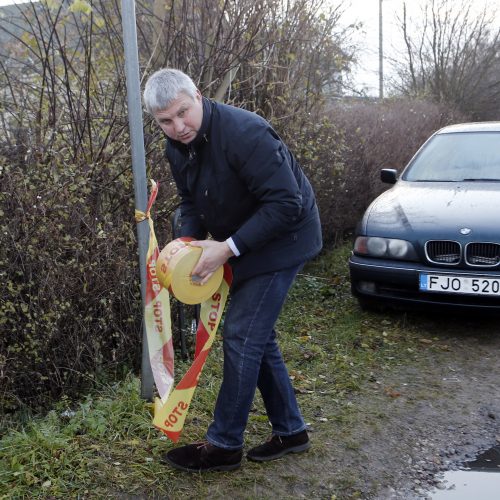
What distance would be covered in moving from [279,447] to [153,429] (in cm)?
69

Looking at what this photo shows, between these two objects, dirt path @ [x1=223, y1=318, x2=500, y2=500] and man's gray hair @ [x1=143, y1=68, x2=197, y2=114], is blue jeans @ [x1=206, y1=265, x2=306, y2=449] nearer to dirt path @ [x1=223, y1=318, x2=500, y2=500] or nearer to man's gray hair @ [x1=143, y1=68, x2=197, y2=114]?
dirt path @ [x1=223, y1=318, x2=500, y2=500]

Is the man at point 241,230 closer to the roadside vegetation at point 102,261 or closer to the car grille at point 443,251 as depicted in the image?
the roadside vegetation at point 102,261

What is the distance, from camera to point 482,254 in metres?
5.00

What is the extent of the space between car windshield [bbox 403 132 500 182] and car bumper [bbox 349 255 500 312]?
145 centimetres

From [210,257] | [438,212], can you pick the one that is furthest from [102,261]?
[438,212]

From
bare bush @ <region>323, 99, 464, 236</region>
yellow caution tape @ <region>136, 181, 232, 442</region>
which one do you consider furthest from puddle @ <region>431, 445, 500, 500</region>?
bare bush @ <region>323, 99, 464, 236</region>

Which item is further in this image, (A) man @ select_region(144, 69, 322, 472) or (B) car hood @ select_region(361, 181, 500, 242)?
(B) car hood @ select_region(361, 181, 500, 242)

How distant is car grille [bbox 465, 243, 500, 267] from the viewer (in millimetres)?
4949

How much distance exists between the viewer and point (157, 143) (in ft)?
15.0

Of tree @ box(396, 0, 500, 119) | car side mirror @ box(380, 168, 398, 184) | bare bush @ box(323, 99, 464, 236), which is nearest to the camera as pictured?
car side mirror @ box(380, 168, 398, 184)

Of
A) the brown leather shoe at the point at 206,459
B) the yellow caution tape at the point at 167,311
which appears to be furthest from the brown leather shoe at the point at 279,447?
the yellow caution tape at the point at 167,311

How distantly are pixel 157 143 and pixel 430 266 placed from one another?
91.5 inches

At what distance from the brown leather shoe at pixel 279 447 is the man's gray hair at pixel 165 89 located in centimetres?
173

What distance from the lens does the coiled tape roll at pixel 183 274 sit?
288 centimetres
